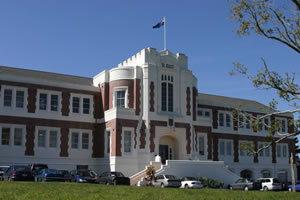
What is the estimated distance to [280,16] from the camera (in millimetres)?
15047

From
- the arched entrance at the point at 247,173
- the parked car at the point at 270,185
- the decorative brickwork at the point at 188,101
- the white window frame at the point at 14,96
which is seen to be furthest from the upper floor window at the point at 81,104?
the arched entrance at the point at 247,173

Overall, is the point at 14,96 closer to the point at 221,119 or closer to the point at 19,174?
the point at 19,174

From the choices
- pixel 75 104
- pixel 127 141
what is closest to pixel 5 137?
pixel 75 104

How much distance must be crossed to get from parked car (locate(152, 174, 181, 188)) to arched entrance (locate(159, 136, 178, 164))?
7247 millimetres

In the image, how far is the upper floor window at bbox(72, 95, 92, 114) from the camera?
41750 millimetres

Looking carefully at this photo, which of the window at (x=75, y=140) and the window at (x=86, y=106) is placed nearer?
the window at (x=75, y=140)

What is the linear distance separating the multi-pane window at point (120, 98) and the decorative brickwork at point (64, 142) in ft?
18.3

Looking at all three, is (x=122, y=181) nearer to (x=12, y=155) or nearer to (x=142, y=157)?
(x=142, y=157)

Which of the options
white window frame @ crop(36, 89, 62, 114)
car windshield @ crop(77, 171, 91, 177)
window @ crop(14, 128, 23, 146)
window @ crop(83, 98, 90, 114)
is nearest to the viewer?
car windshield @ crop(77, 171, 91, 177)

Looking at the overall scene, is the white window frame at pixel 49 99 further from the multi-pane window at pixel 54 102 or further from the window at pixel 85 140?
the window at pixel 85 140

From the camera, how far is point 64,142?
132 feet

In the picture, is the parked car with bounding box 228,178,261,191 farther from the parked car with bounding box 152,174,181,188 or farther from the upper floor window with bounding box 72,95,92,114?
the upper floor window with bounding box 72,95,92,114

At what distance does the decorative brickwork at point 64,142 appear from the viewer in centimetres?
3988

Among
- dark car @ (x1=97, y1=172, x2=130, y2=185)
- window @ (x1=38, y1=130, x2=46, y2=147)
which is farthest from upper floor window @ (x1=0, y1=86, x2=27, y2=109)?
dark car @ (x1=97, y1=172, x2=130, y2=185)
